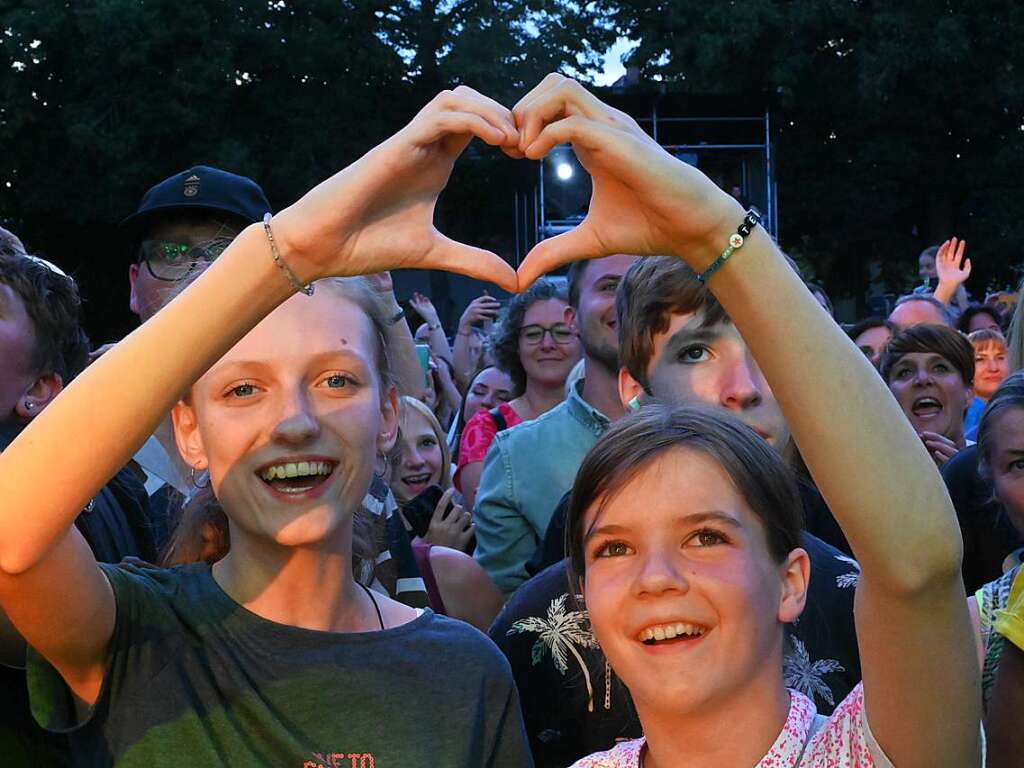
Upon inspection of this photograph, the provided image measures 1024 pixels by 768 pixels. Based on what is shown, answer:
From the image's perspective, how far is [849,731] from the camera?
6.84 ft

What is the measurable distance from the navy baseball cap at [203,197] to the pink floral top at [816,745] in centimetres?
251

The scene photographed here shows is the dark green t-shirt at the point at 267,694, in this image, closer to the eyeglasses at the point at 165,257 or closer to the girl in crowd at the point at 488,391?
the eyeglasses at the point at 165,257

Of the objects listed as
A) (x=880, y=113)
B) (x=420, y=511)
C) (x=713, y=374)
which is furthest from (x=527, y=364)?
(x=880, y=113)

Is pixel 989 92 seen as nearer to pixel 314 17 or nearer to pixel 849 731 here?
pixel 314 17

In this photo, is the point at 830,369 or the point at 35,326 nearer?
the point at 830,369

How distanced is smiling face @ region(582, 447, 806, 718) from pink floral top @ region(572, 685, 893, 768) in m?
0.08

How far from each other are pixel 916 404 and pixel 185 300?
462cm

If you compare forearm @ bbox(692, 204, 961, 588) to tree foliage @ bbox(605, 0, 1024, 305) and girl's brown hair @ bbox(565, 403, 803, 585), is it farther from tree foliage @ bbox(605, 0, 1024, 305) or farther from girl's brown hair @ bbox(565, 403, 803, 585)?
tree foliage @ bbox(605, 0, 1024, 305)

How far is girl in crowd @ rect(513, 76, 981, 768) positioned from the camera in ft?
6.25

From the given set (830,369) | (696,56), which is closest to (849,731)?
(830,369)

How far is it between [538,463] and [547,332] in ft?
6.20

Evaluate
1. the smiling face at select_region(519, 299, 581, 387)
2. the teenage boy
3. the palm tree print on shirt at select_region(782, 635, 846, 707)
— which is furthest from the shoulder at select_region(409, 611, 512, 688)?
the smiling face at select_region(519, 299, 581, 387)

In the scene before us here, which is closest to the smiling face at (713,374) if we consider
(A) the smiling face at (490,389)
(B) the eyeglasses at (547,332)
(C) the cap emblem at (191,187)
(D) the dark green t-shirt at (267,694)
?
(D) the dark green t-shirt at (267,694)

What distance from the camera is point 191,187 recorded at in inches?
175
